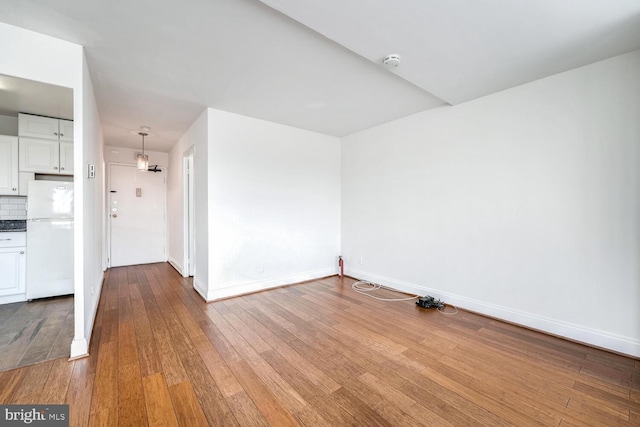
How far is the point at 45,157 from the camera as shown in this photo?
2.94m

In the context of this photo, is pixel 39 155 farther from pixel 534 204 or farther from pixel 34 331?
→ pixel 534 204

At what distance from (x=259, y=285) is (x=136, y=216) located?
11.8ft

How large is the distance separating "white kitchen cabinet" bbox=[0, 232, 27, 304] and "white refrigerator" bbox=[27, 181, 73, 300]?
59 mm

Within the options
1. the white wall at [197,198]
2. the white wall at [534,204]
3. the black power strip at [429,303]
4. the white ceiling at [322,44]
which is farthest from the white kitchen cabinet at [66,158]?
the black power strip at [429,303]

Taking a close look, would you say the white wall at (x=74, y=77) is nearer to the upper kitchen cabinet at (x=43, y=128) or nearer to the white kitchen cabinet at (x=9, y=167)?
the upper kitchen cabinet at (x=43, y=128)

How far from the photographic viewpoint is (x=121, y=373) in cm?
196

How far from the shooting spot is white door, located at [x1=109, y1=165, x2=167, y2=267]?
17.8 ft

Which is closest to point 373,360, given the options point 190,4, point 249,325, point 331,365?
point 331,365

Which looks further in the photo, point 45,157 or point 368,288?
point 368,288

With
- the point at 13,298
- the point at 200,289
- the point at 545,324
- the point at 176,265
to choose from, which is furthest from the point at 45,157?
the point at 545,324

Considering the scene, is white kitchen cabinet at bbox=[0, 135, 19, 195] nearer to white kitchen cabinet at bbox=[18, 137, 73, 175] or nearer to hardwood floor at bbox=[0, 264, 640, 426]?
white kitchen cabinet at bbox=[18, 137, 73, 175]

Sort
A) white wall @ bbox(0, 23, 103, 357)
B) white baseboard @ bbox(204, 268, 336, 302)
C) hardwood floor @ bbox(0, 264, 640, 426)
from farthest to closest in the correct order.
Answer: white baseboard @ bbox(204, 268, 336, 302)
white wall @ bbox(0, 23, 103, 357)
hardwood floor @ bbox(0, 264, 640, 426)

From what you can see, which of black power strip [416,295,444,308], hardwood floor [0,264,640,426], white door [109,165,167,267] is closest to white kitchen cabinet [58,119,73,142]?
hardwood floor [0,264,640,426]

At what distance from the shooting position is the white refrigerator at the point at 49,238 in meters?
3.25
